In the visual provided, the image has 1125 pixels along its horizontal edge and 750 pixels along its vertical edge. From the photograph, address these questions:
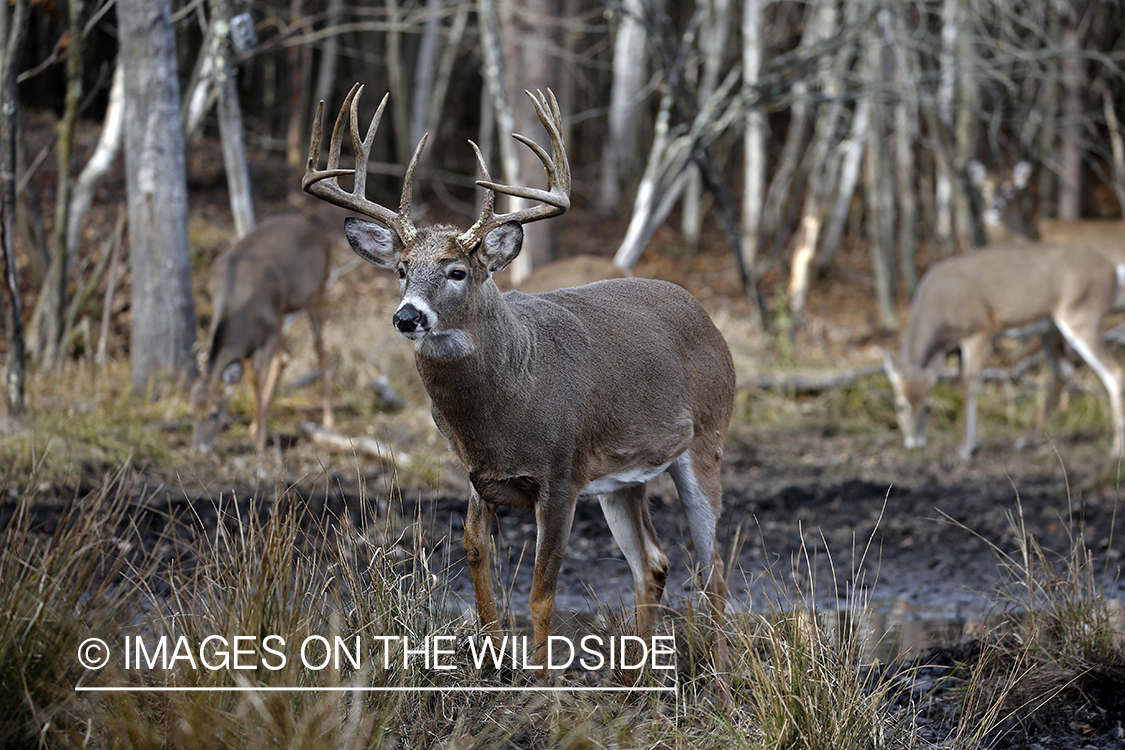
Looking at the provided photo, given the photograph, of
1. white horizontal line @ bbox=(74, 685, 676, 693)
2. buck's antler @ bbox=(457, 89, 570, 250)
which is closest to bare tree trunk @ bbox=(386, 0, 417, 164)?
buck's antler @ bbox=(457, 89, 570, 250)

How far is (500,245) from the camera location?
423 cm

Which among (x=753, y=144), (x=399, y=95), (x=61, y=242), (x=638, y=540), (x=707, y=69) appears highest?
(x=707, y=69)

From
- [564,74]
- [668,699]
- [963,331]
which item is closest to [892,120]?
[963,331]

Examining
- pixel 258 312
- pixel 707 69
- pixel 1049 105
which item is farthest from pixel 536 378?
pixel 1049 105

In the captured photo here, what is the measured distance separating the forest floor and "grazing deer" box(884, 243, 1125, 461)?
0.63 metres

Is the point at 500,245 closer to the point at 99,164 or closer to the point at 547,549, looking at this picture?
the point at 547,549

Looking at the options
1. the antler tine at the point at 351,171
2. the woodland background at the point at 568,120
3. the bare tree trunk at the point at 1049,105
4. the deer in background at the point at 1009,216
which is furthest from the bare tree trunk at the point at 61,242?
the deer in background at the point at 1009,216

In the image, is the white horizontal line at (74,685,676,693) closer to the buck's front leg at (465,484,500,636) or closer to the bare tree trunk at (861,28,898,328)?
the buck's front leg at (465,484,500,636)

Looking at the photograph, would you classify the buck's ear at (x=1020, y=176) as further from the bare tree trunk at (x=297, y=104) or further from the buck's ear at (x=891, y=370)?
the bare tree trunk at (x=297, y=104)

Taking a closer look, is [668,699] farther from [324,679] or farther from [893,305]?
[893,305]

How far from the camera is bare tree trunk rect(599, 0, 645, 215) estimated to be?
1950cm

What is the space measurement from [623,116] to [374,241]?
697 inches

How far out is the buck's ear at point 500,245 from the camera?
4.19 meters

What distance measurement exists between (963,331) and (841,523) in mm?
4523
